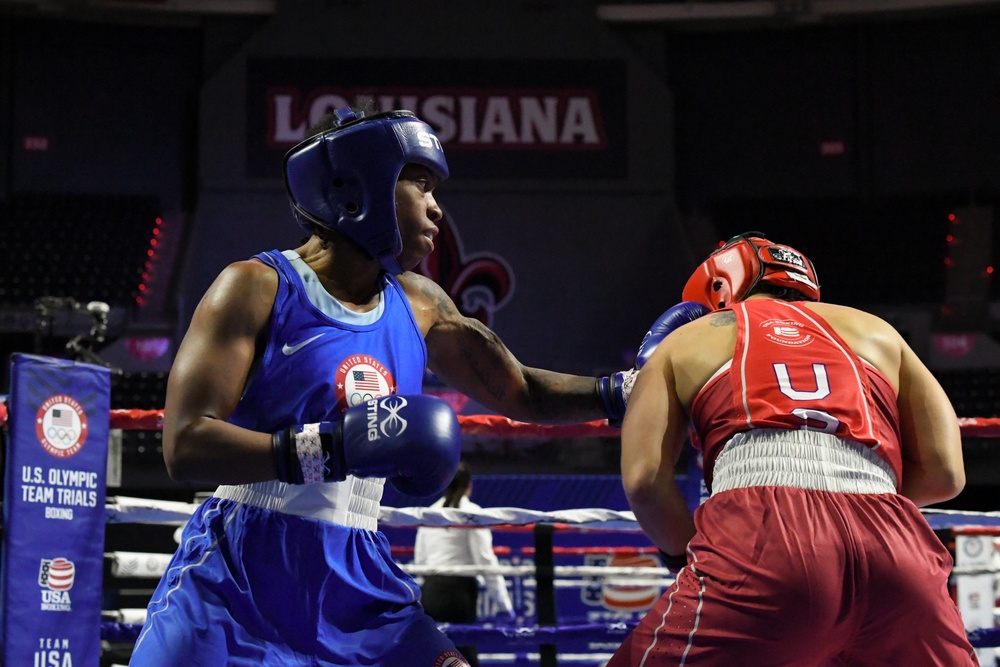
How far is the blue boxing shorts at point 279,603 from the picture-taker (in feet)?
5.15

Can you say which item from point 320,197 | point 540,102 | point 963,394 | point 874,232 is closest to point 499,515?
point 320,197

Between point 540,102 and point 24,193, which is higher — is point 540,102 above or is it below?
above

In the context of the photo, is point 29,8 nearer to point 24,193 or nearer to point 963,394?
point 24,193

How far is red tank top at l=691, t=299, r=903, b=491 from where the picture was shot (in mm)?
1748

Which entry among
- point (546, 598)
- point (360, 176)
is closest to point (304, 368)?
point (360, 176)

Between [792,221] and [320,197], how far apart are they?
10469 mm

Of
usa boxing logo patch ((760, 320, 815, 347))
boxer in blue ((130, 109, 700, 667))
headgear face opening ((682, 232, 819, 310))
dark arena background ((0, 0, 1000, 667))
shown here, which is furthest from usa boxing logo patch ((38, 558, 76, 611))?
dark arena background ((0, 0, 1000, 667))

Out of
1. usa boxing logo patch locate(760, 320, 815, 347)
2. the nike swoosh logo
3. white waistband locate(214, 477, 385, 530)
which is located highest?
usa boxing logo patch locate(760, 320, 815, 347)

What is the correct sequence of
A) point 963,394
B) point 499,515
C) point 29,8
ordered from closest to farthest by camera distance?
point 499,515, point 963,394, point 29,8

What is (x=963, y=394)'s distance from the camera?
9.81m

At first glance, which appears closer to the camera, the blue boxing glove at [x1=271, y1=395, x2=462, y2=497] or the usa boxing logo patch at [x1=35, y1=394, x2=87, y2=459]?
the blue boxing glove at [x1=271, y1=395, x2=462, y2=497]

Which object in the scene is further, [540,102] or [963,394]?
[540,102]

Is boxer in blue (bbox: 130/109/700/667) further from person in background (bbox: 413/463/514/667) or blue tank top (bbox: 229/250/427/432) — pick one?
person in background (bbox: 413/463/514/667)

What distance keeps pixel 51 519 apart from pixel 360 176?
1.41 metres
